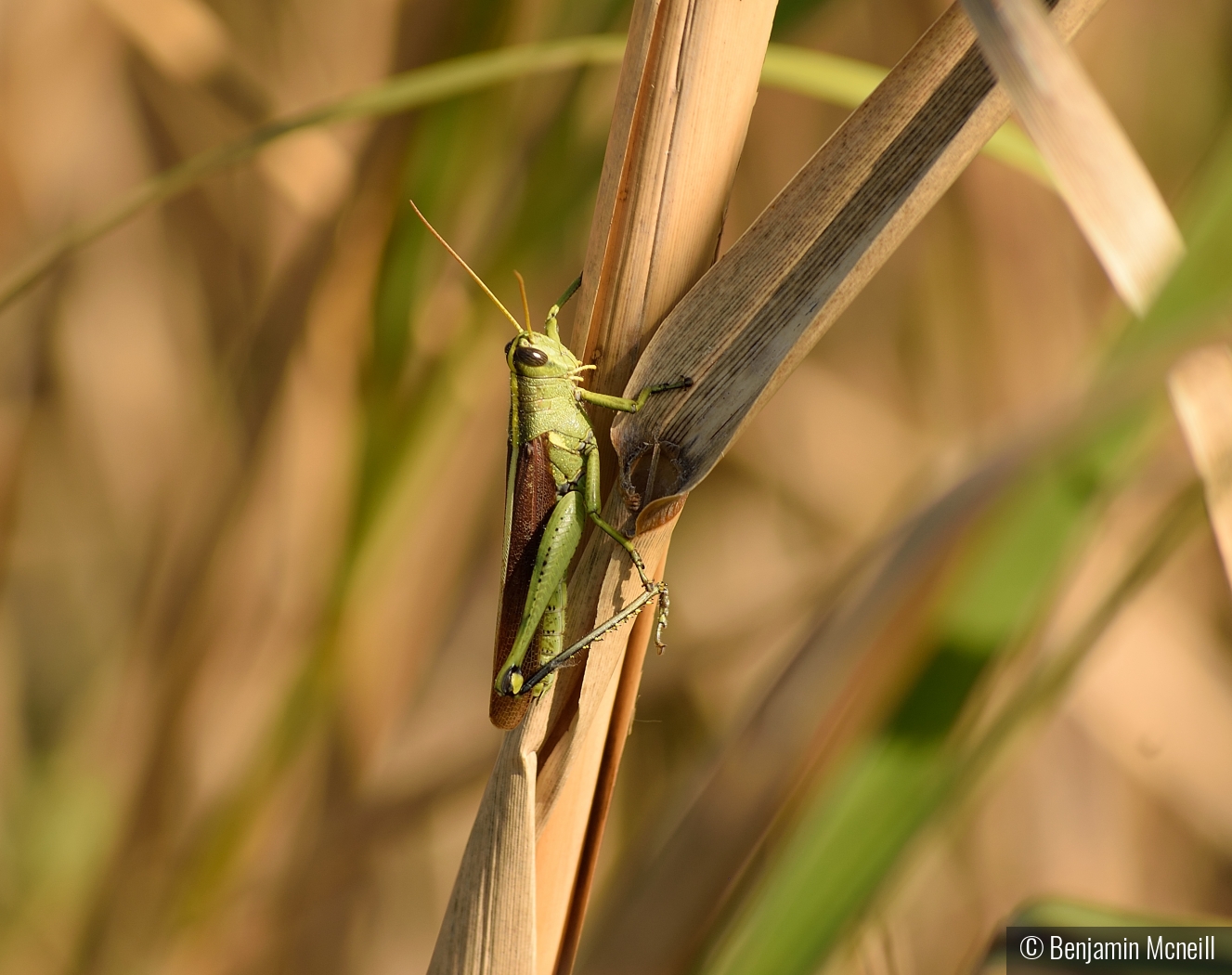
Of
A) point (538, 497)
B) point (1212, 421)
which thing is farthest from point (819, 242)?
point (538, 497)

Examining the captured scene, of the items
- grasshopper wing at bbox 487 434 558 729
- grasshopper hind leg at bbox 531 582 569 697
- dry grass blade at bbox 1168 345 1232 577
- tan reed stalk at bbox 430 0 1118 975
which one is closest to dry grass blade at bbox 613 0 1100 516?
tan reed stalk at bbox 430 0 1118 975

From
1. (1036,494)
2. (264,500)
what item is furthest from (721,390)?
(264,500)

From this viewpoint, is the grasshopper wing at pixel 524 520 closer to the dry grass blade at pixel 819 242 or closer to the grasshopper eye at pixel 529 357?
the grasshopper eye at pixel 529 357

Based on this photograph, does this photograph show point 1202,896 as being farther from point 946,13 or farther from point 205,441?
point 205,441

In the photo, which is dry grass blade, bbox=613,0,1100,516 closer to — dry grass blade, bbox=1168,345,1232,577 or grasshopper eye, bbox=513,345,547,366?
dry grass blade, bbox=1168,345,1232,577

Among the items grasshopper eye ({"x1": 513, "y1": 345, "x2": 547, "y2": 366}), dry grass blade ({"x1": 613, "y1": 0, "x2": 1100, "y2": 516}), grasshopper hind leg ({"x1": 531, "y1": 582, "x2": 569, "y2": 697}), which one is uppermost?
grasshopper eye ({"x1": 513, "y1": 345, "x2": 547, "y2": 366})

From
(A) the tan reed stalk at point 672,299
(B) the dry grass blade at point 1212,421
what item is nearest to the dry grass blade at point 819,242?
(A) the tan reed stalk at point 672,299
